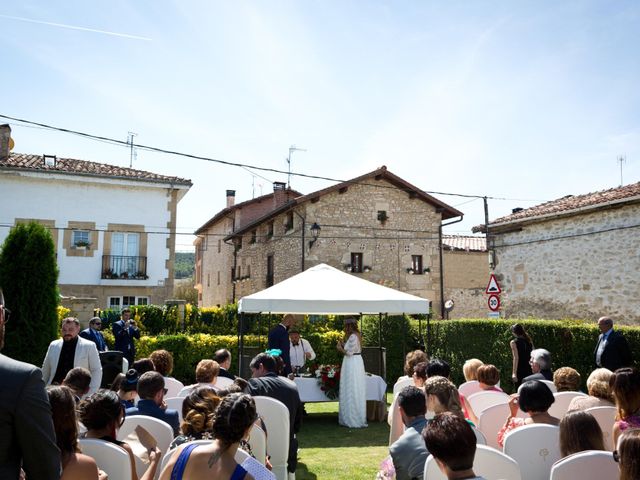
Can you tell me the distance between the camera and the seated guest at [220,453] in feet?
8.34

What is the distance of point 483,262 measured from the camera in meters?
28.1

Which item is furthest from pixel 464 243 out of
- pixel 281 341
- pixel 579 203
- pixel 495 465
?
pixel 495 465

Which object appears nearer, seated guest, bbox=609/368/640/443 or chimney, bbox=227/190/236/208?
seated guest, bbox=609/368/640/443

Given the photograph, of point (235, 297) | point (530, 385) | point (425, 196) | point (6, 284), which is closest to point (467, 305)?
point (425, 196)

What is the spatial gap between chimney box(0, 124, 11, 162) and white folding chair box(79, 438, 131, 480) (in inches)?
791

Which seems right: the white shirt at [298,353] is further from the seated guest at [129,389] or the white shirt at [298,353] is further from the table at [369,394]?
the seated guest at [129,389]

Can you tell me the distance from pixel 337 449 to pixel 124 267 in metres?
15.1

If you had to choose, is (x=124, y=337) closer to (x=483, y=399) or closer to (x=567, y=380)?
(x=483, y=399)

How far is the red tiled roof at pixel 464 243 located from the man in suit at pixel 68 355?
23.0 m

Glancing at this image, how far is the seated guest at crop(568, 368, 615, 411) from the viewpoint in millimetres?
4180

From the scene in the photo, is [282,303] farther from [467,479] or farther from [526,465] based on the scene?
[467,479]

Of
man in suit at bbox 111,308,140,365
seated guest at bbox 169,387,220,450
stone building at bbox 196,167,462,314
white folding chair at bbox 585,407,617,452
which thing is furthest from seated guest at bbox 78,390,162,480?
stone building at bbox 196,167,462,314

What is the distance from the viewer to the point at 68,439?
2428 mm

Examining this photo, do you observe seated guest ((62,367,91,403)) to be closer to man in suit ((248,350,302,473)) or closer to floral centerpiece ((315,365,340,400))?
man in suit ((248,350,302,473))
